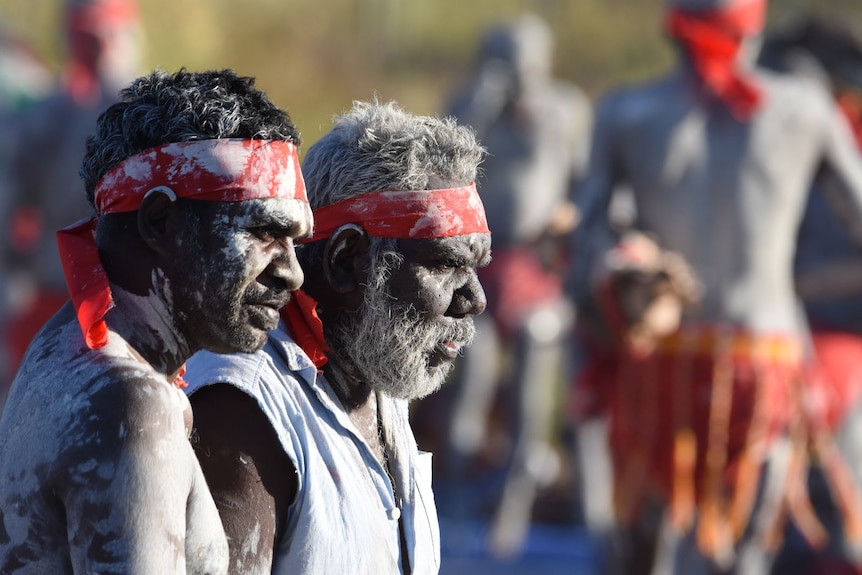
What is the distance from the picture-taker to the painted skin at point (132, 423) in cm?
207

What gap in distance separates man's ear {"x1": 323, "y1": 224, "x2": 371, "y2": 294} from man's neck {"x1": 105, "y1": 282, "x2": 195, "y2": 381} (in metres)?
0.59

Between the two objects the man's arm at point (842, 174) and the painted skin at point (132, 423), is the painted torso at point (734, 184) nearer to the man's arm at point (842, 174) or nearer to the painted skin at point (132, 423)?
the man's arm at point (842, 174)

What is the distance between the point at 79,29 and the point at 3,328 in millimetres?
1667

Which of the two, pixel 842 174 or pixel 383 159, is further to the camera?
pixel 842 174

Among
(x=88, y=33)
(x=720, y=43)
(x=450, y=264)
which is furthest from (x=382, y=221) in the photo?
(x=88, y=33)

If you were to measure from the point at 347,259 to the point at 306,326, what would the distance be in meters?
0.14

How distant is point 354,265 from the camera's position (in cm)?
286

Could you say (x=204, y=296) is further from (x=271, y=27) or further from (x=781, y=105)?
(x=271, y=27)

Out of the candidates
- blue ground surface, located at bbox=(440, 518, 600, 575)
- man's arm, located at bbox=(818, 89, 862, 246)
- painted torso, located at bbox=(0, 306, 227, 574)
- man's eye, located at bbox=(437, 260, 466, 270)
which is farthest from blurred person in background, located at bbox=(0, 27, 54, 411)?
painted torso, located at bbox=(0, 306, 227, 574)

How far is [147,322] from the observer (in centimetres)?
227

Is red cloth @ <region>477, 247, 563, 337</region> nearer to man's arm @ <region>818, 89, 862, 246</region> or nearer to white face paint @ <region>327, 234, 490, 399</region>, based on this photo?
man's arm @ <region>818, 89, 862, 246</region>

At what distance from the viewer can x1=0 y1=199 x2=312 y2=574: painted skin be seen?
6.79ft

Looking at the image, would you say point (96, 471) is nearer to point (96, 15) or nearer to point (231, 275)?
point (231, 275)

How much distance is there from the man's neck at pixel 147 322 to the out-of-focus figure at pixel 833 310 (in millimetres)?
3732
